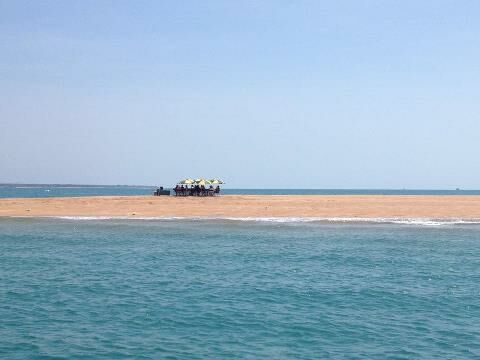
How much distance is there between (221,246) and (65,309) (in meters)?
15.3

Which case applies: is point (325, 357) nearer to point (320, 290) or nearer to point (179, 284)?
point (320, 290)

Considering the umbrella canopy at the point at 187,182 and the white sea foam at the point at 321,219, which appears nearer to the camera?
the white sea foam at the point at 321,219

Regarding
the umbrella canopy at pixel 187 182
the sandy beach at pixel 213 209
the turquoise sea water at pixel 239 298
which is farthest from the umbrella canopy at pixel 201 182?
the turquoise sea water at pixel 239 298

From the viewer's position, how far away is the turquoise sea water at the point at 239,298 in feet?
45.6

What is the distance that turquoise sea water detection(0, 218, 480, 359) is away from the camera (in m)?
13.9

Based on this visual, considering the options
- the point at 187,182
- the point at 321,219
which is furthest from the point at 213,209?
the point at 187,182

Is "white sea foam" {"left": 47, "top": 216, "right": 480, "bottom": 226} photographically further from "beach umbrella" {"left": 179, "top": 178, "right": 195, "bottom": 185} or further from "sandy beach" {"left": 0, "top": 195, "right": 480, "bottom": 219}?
"beach umbrella" {"left": 179, "top": 178, "right": 195, "bottom": 185}

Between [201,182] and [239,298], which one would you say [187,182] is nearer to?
[201,182]

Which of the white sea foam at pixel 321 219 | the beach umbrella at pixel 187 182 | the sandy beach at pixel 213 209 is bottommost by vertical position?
the white sea foam at pixel 321 219

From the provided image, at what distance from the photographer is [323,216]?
164ft

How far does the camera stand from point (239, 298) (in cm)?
1875

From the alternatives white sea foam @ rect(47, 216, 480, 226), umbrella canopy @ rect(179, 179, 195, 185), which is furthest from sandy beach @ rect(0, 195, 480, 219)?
umbrella canopy @ rect(179, 179, 195, 185)

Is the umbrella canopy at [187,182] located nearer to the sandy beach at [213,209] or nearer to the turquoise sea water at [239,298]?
the sandy beach at [213,209]

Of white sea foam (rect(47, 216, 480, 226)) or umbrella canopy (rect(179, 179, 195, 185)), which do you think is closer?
white sea foam (rect(47, 216, 480, 226))
